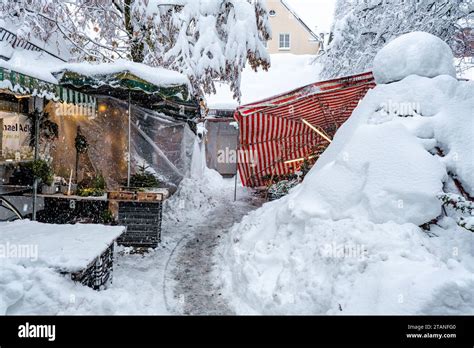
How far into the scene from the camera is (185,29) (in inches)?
412

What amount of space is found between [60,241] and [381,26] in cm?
1337

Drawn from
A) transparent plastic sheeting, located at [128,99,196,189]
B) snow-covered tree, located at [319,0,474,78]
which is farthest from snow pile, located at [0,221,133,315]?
snow-covered tree, located at [319,0,474,78]

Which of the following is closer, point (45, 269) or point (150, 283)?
point (45, 269)

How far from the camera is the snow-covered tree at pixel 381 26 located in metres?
10.4

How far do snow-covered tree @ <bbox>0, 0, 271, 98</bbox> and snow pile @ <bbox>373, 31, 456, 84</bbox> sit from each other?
519cm

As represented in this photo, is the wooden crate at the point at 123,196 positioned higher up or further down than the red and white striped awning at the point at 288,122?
further down

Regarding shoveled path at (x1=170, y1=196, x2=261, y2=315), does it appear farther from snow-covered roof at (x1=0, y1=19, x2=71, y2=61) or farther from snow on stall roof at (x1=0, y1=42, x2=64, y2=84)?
snow-covered roof at (x1=0, y1=19, x2=71, y2=61)

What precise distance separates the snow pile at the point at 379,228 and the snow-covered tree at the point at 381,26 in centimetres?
611

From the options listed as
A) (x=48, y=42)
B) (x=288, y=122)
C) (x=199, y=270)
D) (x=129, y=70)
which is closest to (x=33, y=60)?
(x=48, y=42)

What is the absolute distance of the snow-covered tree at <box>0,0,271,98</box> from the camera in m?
9.95

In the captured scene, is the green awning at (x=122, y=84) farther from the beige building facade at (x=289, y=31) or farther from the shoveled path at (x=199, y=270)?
the beige building facade at (x=289, y=31)

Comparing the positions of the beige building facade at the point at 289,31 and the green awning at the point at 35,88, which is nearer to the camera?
the green awning at the point at 35,88

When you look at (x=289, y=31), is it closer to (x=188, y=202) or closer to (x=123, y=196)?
(x=188, y=202)

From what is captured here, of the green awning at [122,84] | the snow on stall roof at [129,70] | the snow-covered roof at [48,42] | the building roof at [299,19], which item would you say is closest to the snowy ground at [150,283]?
the green awning at [122,84]
